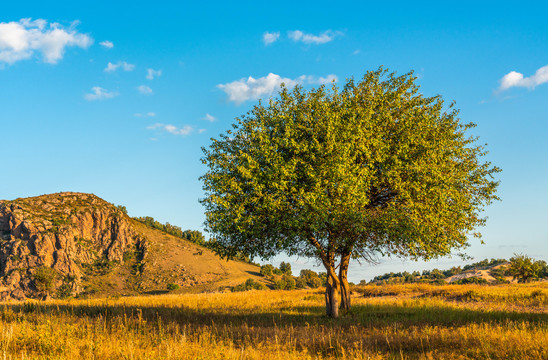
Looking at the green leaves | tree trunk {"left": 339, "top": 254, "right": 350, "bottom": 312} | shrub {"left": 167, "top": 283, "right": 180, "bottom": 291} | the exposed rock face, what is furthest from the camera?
the exposed rock face

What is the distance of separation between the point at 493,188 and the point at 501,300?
10145 mm

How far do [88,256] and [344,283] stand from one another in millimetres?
178328

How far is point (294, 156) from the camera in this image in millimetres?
20469

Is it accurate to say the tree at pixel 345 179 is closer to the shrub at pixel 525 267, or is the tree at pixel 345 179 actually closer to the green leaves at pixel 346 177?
the green leaves at pixel 346 177

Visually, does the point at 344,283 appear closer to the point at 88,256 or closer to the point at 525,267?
the point at 525,267

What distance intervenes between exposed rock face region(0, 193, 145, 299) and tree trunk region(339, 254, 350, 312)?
457ft

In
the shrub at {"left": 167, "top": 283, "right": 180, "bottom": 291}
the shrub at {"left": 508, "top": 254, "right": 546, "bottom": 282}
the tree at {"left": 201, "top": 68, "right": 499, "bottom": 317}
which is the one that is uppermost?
the tree at {"left": 201, "top": 68, "right": 499, "bottom": 317}

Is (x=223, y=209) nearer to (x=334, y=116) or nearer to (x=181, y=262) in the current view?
(x=334, y=116)

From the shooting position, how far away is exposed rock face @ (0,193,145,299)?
145750 millimetres

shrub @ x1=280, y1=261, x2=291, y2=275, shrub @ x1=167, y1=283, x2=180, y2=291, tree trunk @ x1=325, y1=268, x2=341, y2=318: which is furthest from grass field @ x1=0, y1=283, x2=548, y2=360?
shrub @ x1=280, y1=261, x2=291, y2=275

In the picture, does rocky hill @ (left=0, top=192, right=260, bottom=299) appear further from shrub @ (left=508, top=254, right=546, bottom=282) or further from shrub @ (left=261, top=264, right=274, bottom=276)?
shrub @ (left=508, top=254, right=546, bottom=282)

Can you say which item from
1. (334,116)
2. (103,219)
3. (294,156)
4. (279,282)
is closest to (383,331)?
(294,156)

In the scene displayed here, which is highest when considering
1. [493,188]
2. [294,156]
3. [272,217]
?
[294,156]

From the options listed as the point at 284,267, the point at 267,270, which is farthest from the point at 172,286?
the point at 284,267
